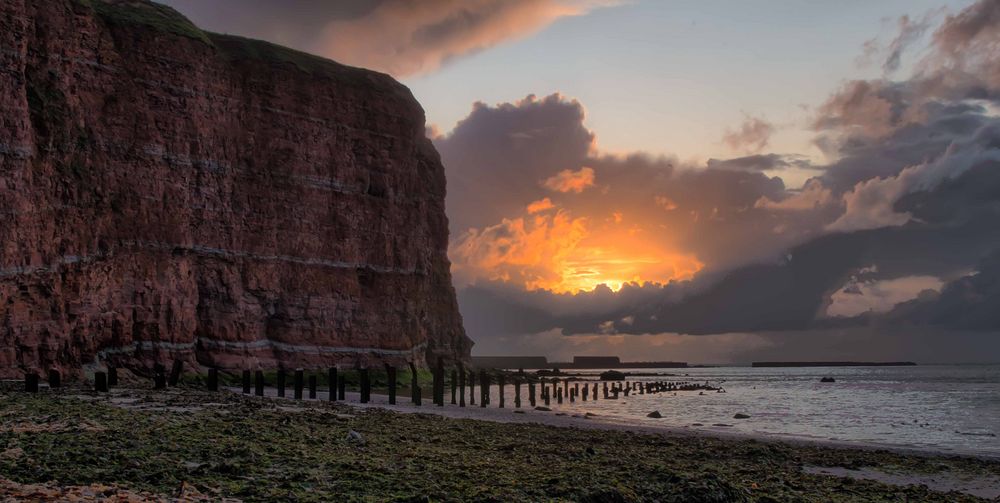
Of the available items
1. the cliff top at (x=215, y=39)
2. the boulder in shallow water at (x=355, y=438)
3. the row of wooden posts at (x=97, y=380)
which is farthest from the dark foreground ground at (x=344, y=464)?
the cliff top at (x=215, y=39)

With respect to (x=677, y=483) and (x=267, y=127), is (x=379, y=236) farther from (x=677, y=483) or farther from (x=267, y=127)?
(x=677, y=483)

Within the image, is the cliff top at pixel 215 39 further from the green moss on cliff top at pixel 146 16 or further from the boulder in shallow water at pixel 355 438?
the boulder in shallow water at pixel 355 438

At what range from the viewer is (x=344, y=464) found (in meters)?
12.1

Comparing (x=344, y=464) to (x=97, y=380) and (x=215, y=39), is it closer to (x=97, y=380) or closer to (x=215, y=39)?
(x=97, y=380)

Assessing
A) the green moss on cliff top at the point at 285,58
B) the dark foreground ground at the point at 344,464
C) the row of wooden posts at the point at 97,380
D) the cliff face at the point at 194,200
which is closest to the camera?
the dark foreground ground at the point at 344,464

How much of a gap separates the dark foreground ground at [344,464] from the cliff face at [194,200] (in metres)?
18.7

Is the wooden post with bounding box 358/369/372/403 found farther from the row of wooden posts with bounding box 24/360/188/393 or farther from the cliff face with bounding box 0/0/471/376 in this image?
the cliff face with bounding box 0/0/471/376

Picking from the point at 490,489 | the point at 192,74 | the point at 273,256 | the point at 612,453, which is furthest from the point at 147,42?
the point at 490,489

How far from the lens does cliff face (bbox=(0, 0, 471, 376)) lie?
35.9m

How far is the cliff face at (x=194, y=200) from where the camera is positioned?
3594 cm

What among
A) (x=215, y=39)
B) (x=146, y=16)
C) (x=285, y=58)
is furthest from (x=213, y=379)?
(x=285, y=58)

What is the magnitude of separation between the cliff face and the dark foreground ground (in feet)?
61.4

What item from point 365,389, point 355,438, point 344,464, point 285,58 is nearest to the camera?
point 344,464

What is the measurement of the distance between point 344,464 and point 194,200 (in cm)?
4012
